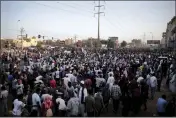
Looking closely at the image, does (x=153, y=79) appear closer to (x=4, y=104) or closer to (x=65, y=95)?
(x=65, y=95)

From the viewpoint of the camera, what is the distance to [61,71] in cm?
1577

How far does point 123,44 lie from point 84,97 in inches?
5629

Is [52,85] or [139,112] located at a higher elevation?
[52,85]

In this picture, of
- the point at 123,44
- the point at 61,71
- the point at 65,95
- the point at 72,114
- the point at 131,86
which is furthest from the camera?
the point at 123,44

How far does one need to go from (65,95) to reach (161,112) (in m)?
3.61

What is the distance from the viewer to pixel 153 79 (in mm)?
13188

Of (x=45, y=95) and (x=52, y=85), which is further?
(x=52, y=85)

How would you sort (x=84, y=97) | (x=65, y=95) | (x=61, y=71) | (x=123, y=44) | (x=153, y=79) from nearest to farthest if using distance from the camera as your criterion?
1. (x=84, y=97)
2. (x=65, y=95)
3. (x=153, y=79)
4. (x=61, y=71)
5. (x=123, y=44)

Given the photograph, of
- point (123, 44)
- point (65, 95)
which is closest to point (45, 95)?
point (65, 95)

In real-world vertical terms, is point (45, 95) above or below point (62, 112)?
above

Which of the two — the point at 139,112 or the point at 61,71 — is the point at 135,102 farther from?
the point at 61,71

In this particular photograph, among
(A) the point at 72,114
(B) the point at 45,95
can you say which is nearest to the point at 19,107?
(B) the point at 45,95

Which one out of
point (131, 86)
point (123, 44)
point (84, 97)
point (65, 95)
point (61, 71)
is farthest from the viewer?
point (123, 44)

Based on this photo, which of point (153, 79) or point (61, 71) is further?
point (61, 71)
